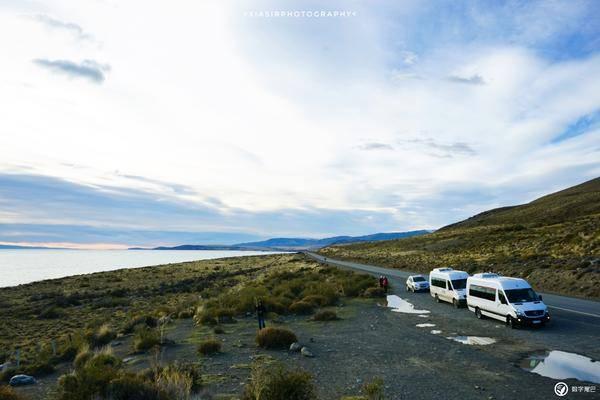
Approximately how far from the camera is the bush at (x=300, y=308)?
80.9 feet

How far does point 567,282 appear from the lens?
30312mm

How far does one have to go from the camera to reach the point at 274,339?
16219 mm

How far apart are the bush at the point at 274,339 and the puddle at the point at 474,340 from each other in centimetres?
649

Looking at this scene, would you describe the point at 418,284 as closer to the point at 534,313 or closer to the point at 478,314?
the point at 478,314

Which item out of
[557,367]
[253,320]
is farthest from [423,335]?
[253,320]

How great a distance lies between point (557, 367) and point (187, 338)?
571 inches

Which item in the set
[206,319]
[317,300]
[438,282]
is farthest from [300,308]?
[438,282]

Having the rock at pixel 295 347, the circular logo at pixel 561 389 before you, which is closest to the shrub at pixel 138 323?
the rock at pixel 295 347

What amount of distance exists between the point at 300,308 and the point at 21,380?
14.3m

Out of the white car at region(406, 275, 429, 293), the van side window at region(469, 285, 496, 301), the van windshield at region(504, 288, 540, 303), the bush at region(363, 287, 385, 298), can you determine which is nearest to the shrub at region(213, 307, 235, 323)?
the bush at region(363, 287, 385, 298)

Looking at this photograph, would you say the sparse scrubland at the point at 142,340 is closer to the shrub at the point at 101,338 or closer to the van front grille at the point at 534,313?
the shrub at the point at 101,338

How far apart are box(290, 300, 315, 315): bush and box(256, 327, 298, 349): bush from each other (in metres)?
8.12

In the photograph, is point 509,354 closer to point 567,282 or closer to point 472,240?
point 567,282

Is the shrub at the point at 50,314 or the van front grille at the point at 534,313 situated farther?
the shrub at the point at 50,314
